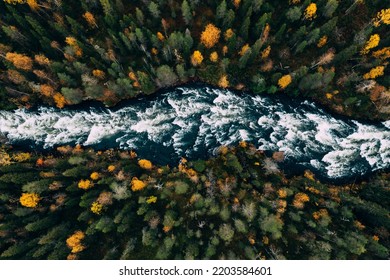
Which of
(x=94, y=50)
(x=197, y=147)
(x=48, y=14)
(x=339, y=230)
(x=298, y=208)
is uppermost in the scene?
(x=48, y=14)

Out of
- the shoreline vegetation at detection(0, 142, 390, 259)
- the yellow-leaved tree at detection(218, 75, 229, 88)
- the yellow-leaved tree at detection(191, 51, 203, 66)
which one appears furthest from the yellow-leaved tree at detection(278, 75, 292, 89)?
the shoreline vegetation at detection(0, 142, 390, 259)

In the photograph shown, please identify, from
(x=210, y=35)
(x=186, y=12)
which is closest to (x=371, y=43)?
(x=210, y=35)

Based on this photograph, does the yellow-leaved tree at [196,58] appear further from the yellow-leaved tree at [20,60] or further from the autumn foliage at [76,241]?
the autumn foliage at [76,241]

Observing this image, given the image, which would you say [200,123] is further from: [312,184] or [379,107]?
[379,107]

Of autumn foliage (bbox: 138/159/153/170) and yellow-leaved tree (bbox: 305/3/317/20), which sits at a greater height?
yellow-leaved tree (bbox: 305/3/317/20)

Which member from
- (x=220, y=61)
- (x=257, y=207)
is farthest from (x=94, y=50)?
(x=257, y=207)

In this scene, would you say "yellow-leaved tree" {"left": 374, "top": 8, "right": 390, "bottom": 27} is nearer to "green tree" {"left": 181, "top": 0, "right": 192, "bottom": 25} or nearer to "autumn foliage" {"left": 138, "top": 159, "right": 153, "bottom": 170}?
"green tree" {"left": 181, "top": 0, "right": 192, "bottom": 25}
